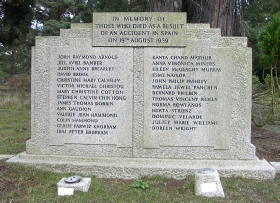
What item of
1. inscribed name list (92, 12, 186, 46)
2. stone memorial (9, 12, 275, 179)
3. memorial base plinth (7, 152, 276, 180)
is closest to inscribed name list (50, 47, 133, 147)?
stone memorial (9, 12, 275, 179)

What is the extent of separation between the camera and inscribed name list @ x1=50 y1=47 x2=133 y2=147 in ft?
16.1

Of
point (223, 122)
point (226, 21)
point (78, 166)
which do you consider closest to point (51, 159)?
point (78, 166)

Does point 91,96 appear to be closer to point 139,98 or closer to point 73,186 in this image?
point 139,98

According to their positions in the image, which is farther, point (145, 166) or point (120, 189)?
point (145, 166)

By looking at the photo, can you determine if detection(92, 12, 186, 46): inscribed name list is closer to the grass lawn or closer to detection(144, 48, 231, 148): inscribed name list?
detection(144, 48, 231, 148): inscribed name list

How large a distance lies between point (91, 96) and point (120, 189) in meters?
1.47

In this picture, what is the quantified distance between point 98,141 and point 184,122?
51.6 inches

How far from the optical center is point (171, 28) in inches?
191

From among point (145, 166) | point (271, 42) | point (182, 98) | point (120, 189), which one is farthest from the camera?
point (271, 42)

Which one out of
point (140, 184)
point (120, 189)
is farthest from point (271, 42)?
point (120, 189)

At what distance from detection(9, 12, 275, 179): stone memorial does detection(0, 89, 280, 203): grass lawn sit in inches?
8.9

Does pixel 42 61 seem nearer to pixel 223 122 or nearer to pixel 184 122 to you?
pixel 184 122

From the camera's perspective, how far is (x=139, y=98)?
4891mm

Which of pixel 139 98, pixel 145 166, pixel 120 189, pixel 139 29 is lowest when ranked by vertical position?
pixel 120 189
